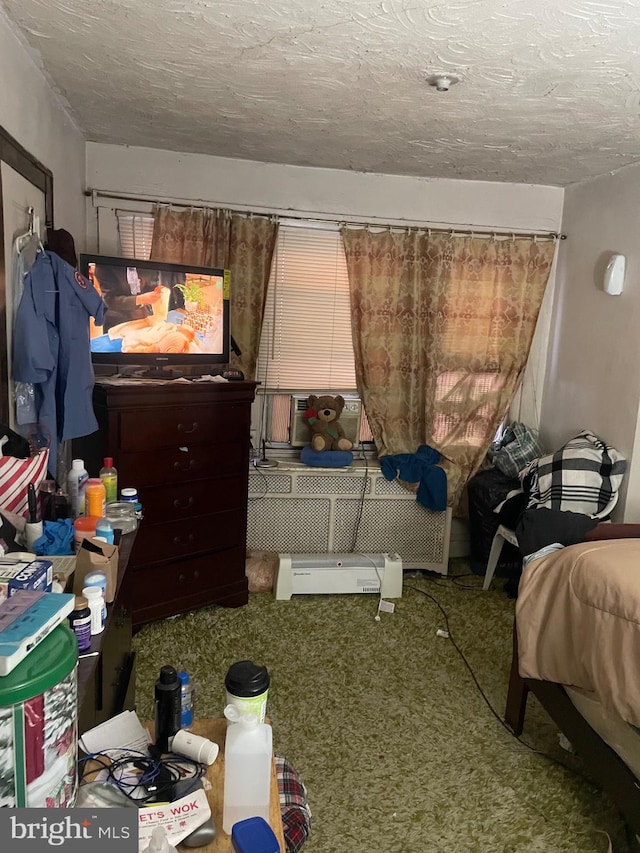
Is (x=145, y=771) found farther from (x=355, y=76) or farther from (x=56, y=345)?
(x=355, y=76)

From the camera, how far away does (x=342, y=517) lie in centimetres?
360

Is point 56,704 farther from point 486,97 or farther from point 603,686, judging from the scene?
point 486,97

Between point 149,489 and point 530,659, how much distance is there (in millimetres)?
1724

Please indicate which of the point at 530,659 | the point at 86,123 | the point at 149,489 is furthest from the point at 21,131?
the point at 530,659

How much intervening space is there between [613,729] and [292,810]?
39.8 inches

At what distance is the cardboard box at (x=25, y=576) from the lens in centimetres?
116

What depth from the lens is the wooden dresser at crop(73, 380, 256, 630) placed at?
269 cm

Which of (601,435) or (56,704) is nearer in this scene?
(56,704)

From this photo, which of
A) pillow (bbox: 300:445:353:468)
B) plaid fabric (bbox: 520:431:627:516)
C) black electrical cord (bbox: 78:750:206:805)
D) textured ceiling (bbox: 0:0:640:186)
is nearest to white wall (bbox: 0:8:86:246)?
textured ceiling (bbox: 0:0:640:186)

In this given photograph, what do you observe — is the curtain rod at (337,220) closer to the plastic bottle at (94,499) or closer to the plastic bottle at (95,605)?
the plastic bottle at (94,499)

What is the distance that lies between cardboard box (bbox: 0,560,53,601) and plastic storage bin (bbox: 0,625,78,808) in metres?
0.32

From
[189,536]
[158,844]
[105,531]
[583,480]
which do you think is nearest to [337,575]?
[189,536]

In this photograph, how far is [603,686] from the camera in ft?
5.88

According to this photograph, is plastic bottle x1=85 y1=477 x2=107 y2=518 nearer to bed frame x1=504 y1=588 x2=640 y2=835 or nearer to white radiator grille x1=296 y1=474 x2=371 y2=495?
bed frame x1=504 y1=588 x2=640 y2=835
